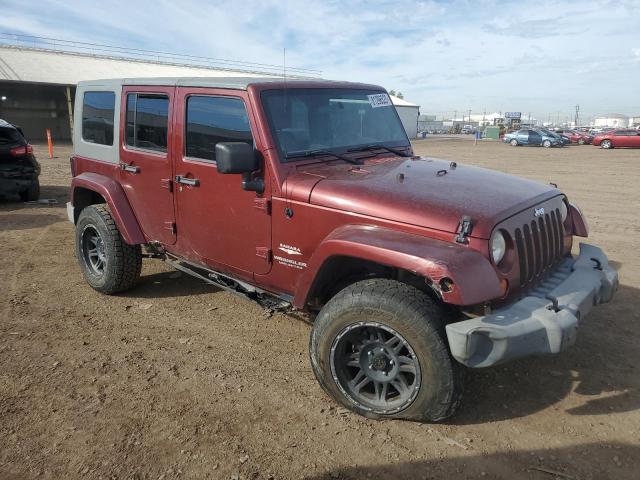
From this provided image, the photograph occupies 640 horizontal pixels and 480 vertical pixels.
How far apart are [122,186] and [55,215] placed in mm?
4887

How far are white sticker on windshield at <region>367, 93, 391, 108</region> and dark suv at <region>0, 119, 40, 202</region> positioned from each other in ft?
24.8

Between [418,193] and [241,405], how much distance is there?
1743 mm

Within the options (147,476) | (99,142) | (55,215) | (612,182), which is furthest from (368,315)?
(612,182)

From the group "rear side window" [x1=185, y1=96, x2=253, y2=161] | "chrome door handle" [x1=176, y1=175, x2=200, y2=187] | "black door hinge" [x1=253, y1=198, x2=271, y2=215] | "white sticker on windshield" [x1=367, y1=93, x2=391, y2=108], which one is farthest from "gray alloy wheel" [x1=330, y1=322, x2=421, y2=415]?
"white sticker on windshield" [x1=367, y1=93, x2=391, y2=108]

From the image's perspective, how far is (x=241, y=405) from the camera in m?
3.26

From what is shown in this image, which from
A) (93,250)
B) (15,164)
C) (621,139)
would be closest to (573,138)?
(621,139)

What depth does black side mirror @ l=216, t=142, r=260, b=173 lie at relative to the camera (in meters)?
3.21

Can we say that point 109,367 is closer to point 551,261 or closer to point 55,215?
point 551,261

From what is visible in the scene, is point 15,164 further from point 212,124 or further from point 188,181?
point 212,124

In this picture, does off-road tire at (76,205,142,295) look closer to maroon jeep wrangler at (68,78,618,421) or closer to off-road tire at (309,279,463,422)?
maroon jeep wrangler at (68,78,618,421)

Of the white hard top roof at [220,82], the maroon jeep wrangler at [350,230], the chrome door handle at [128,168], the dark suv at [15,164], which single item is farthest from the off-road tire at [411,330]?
the dark suv at [15,164]

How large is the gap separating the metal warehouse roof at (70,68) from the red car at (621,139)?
21.1m

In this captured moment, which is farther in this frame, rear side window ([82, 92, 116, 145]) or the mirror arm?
rear side window ([82, 92, 116, 145])

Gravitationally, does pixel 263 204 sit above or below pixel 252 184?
below
